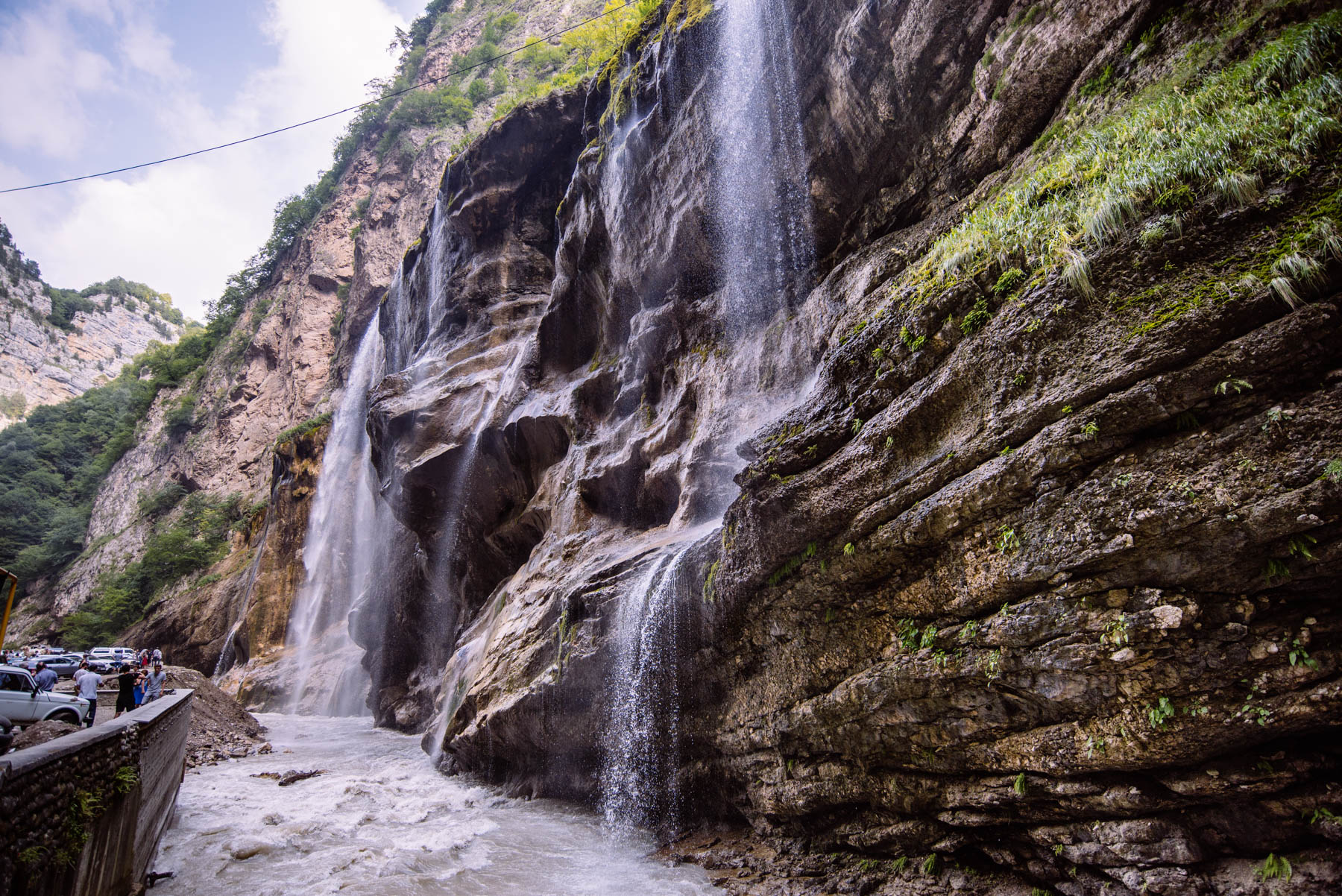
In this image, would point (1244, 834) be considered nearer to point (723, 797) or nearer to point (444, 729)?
point (723, 797)

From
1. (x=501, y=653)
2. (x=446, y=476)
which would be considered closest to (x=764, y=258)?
(x=501, y=653)

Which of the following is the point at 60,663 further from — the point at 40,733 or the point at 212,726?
the point at 40,733

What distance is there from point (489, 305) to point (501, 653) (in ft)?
51.3

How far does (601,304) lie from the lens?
2012 centimetres

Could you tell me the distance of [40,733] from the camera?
33.2ft

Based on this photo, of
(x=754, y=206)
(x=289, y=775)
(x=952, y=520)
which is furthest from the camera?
(x=754, y=206)

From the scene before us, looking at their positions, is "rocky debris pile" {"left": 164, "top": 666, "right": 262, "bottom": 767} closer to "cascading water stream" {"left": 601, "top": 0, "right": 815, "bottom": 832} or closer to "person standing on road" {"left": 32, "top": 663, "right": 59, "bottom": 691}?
"person standing on road" {"left": 32, "top": 663, "right": 59, "bottom": 691}

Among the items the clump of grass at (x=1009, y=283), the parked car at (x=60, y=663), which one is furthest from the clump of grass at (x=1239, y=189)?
the parked car at (x=60, y=663)

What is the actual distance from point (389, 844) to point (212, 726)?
12744mm

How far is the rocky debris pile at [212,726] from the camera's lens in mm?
16969

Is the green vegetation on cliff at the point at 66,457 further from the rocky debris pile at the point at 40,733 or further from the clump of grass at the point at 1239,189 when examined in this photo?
the clump of grass at the point at 1239,189

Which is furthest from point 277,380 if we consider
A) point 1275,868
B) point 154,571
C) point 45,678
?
point 1275,868

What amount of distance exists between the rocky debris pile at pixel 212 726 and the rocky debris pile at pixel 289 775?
2255 millimetres

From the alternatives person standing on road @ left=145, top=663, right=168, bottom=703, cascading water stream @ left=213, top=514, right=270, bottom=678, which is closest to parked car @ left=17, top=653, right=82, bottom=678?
cascading water stream @ left=213, top=514, right=270, bottom=678
